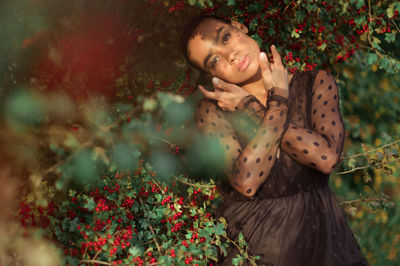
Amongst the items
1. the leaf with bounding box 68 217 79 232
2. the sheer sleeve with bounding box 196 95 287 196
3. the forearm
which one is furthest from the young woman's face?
the leaf with bounding box 68 217 79 232

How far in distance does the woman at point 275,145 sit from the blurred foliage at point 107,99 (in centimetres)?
14

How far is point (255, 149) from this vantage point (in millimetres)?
1699

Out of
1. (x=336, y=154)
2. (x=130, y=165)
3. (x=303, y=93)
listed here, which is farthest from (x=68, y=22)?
(x=336, y=154)

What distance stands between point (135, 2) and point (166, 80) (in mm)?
537

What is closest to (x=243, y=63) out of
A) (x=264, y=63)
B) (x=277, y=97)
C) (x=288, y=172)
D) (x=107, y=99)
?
(x=264, y=63)

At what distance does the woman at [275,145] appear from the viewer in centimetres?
174

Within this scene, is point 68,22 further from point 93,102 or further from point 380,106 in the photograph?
Answer: point 380,106

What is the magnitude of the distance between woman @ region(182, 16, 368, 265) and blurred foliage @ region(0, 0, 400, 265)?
137 millimetres

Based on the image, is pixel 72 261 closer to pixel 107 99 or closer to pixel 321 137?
pixel 107 99

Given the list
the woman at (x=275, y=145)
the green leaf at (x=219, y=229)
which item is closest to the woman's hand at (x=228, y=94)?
the woman at (x=275, y=145)

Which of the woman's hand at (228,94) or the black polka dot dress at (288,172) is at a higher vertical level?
the woman's hand at (228,94)

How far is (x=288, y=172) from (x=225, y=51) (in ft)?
2.28

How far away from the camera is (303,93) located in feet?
6.45

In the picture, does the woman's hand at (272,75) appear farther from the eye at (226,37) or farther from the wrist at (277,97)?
the eye at (226,37)
